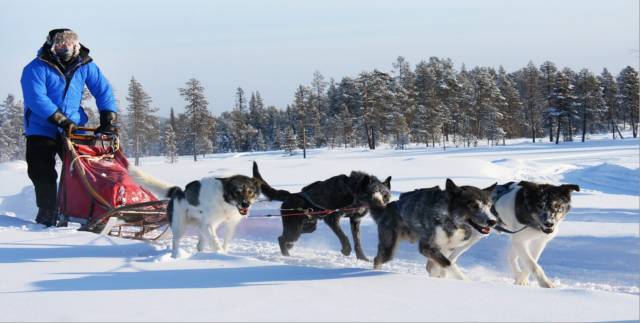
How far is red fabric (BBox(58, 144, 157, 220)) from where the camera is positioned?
6486 millimetres

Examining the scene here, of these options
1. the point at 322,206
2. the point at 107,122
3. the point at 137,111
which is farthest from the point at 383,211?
the point at 137,111

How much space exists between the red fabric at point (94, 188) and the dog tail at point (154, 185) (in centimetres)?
28

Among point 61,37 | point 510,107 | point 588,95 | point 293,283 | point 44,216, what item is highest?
point 588,95

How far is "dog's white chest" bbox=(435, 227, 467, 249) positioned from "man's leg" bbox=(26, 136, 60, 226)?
465 cm

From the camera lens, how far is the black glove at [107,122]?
6953 mm

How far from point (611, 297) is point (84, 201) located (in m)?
5.50

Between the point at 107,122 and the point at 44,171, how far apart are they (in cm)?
94

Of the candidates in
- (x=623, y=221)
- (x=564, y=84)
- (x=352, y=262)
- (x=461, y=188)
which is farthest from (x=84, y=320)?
(x=564, y=84)

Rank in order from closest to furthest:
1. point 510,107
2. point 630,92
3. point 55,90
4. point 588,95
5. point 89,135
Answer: point 55,90, point 89,135, point 588,95, point 630,92, point 510,107

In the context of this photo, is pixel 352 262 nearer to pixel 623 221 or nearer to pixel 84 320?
pixel 84 320

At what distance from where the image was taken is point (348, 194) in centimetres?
663

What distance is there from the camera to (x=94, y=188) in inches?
256

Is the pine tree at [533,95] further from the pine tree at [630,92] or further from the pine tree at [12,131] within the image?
the pine tree at [12,131]

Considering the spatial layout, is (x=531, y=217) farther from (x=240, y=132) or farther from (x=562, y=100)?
(x=240, y=132)
